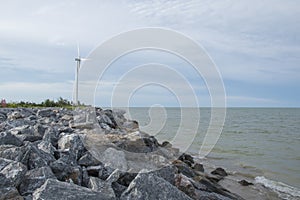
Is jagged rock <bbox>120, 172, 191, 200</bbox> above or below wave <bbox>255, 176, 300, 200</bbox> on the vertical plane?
above

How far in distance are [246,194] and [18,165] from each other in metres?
5.83

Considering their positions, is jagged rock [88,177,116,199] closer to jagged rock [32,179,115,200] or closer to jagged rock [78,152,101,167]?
jagged rock [32,179,115,200]

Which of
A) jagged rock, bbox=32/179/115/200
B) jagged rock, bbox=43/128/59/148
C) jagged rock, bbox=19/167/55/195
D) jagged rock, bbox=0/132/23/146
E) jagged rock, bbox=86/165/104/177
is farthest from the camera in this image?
jagged rock, bbox=43/128/59/148

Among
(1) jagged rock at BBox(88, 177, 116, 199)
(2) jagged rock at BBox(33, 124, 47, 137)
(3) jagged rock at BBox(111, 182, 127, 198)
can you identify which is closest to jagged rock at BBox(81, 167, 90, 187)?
(1) jagged rock at BBox(88, 177, 116, 199)

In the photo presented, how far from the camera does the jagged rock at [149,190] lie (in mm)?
3266

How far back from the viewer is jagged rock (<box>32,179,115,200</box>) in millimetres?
3004

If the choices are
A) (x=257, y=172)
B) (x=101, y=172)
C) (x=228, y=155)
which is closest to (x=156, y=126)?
(x=228, y=155)

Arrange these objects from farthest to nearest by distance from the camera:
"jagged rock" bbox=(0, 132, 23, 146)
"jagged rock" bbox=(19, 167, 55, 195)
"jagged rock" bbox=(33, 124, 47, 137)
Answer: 1. "jagged rock" bbox=(33, 124, 47, 137)
2. "jagged rock" bbox=(0, 132, 23, 146)
3. "jagged rock" bbox=(19, 167, 55, 195)

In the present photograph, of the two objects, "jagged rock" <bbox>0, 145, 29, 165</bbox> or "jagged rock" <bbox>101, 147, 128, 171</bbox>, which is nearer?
"jagged rock" <bbox>0, 145, 29, 165</bbox>

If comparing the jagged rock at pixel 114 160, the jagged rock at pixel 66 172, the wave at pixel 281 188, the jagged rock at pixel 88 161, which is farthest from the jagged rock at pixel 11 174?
the wave at pixel 281 188

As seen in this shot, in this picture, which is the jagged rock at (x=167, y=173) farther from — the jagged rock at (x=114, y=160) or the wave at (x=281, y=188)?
the wave at (x=281, y=188)

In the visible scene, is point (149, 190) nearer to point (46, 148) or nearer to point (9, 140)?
point (46, 148)

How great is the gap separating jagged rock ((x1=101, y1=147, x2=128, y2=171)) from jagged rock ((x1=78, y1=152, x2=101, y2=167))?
0.36 ft

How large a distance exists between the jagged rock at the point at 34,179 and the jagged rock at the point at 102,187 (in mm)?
453
